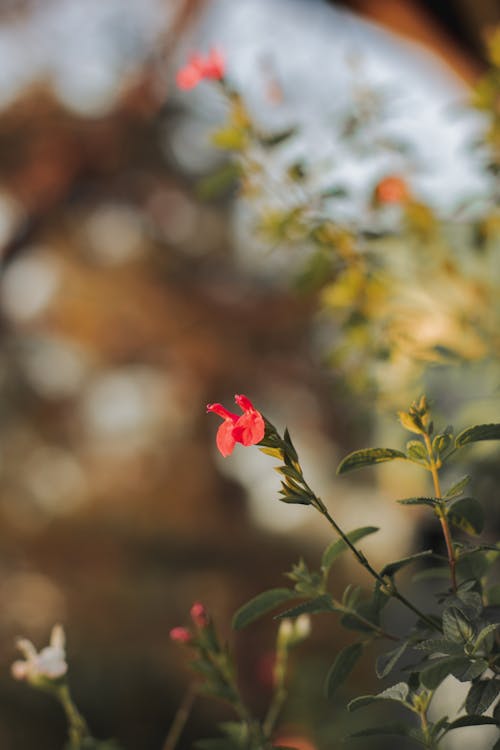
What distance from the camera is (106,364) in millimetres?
3467

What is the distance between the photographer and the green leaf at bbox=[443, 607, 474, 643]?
46cm

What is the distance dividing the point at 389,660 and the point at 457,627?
80 millimetres

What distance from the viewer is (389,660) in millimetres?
522

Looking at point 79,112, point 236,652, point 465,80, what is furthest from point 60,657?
point 79,112

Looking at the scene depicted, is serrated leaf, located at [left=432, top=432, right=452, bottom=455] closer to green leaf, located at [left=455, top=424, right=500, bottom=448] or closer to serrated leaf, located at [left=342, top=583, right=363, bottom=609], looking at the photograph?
green leaf, located at [left=455, top=424, right=500, bottom=448]

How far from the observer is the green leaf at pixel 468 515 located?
541 millimetres

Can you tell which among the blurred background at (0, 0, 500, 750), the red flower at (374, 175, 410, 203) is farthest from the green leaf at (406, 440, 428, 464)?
the blurred background at (0, 0, 500, 750)

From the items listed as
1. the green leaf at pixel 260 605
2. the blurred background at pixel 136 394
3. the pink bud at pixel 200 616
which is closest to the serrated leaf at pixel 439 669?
the green leaf at pixel 260 605

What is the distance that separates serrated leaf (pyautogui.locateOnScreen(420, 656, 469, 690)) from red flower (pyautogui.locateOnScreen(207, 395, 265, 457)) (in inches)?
7.1

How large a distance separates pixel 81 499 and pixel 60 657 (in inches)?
102

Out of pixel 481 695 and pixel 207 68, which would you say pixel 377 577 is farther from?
pixel 207 68

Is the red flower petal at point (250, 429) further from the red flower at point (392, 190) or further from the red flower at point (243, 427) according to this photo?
the red flower at point (392, 190)

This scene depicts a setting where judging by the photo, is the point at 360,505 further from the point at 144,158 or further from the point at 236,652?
the point at 144,158

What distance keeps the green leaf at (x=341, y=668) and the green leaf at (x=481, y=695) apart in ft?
0.33
